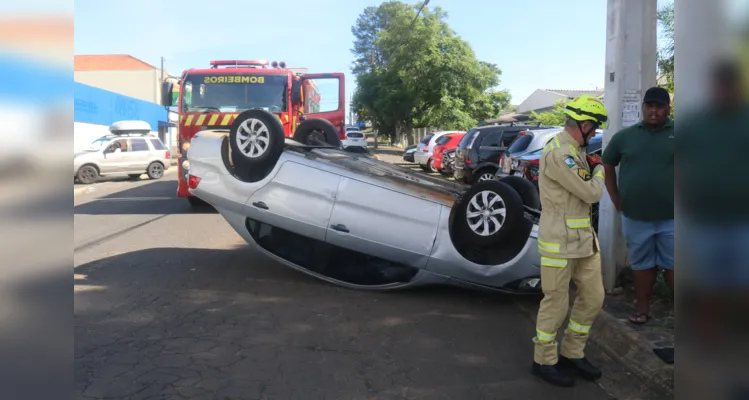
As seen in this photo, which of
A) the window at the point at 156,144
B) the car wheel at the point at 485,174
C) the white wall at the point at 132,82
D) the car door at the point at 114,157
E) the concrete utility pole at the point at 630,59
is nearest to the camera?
the concrete utility pole at the point at 630,59

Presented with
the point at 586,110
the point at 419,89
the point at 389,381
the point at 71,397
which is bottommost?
the point at 389,381

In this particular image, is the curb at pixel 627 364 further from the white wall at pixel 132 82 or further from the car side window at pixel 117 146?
the white wall at pixel 132 82

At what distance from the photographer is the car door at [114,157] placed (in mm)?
19406

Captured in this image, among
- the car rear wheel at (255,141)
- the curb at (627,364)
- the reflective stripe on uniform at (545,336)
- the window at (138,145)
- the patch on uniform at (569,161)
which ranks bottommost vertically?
the curb at (627,364)

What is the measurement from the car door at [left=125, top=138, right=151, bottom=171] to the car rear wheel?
15.8 m

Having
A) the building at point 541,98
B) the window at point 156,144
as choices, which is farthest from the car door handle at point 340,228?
the building at point 541,98

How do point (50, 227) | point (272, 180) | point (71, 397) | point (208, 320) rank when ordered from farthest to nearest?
point (272, 180) < point (208, 320) < point (71, 397) < point (50, 227)

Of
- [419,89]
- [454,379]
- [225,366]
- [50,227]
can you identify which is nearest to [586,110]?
[454,379]

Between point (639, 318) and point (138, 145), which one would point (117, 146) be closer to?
point (138, 145)

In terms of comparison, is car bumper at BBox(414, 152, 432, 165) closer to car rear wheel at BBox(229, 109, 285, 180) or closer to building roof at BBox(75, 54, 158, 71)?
car rear wheel at BBox(229, 109, 285, 180)

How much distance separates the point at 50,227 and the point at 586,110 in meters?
3.28

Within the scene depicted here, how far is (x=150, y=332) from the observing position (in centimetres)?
460

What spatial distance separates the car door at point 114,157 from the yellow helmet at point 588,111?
18.8 meters

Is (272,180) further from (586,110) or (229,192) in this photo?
(586,110)
